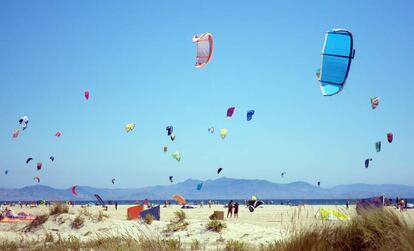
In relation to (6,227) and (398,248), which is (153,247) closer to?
(398,248)

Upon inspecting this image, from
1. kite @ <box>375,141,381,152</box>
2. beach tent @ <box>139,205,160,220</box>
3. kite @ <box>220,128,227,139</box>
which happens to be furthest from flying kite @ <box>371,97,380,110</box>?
beach tent @ <box>139,205,160,220</box>

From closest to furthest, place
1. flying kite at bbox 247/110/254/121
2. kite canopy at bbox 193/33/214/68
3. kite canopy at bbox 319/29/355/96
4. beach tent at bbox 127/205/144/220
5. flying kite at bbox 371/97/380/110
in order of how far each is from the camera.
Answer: kite canopy at bbox 319/29/355/96 < kite canopy at bbox 193/33/214/68 < beach tent at bbox 127/205/144/220 < flying kite at bbox 371/97/380/110 < flying kite at bbox 247/110/254/121

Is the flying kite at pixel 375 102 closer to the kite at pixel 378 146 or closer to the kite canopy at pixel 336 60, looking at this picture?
the kite at pixel 378 146

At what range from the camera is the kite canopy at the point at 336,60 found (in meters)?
11.9

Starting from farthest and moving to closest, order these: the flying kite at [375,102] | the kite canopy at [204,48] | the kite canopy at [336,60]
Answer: the flying kite at [375,102]
the kite canopy at [204,48]
the kite canopy at [336,60]

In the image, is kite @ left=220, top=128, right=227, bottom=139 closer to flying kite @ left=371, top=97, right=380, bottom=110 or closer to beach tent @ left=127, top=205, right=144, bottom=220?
flying kite @ left=371, top=97, right=380, bottom=110

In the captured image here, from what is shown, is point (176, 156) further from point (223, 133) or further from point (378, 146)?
point (378, 146)

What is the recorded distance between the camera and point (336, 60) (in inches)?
470

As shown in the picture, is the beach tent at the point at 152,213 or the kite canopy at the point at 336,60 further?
the beach tent at the point at 152,213

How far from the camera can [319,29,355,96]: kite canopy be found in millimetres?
11891

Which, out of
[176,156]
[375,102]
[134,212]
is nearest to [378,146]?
[375,102]

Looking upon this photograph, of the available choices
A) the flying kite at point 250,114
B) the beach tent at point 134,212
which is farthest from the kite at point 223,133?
the beach tent at point 134,212

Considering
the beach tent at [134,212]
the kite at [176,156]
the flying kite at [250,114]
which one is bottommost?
the beach tent at [134,212]

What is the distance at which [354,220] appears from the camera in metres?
6.60
